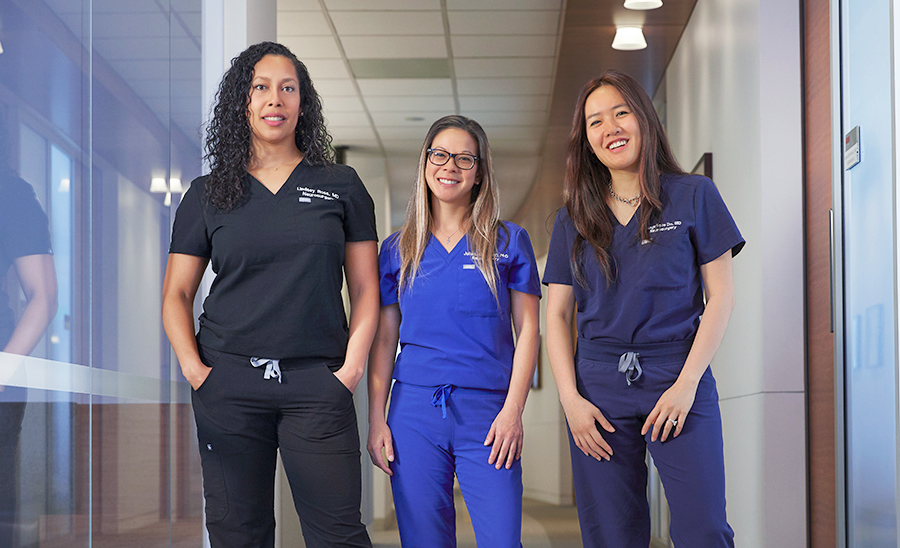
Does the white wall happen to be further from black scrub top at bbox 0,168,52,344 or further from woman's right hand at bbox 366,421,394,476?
black scrub top at bbox 0,168,52,344

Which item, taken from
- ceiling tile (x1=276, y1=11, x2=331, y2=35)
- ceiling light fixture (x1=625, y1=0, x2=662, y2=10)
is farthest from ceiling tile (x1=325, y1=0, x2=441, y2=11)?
ceiling light fixture (x1=625, y1=0, x2=662, y2=10)

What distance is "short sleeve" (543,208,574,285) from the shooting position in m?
2.05

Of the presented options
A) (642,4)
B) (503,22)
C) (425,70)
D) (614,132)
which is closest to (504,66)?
(425,70)

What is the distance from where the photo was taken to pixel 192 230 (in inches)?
78.3

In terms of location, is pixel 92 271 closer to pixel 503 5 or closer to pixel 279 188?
pixel 279 188

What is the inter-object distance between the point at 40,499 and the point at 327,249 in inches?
29.2

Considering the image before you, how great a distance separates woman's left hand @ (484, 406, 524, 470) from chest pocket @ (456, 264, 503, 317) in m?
0.23

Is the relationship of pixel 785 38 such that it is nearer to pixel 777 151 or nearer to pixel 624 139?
pixel 777 151

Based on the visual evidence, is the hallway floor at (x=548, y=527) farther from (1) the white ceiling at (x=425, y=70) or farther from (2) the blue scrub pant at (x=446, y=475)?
(2) the blue scrub pant at (x=446, y=475)

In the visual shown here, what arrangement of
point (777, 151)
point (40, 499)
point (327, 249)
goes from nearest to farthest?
point (40, 499) → point (327, 249) → point (777, 151)

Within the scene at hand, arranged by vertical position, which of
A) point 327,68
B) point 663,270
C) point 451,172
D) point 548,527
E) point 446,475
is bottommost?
point 548,527

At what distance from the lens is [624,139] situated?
2008 mm

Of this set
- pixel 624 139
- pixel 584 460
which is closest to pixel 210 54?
pixel 624 139

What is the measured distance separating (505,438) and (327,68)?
4128mm
